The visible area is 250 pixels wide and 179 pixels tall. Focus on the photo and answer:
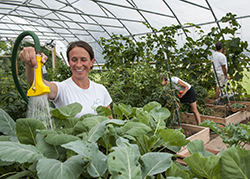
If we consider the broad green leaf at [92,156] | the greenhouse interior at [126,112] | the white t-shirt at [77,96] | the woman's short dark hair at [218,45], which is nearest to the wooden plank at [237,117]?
the greenhouse interior at [126,112]

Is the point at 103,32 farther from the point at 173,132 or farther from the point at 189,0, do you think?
the point at 173,132

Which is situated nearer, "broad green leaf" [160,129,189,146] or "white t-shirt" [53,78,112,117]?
"broad green leaf" [160,129,189,146]

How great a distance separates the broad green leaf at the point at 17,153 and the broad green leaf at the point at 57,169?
0.10 ft

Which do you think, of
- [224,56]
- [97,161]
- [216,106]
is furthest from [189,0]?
[97,161]

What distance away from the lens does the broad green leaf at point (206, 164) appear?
440 mm

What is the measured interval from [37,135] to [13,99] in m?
2.66

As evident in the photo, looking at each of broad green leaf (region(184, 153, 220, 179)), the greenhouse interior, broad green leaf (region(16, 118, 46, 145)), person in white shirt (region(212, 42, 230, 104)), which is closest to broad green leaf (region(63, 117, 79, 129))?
the greenhouse interior

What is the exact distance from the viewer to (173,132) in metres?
0.53

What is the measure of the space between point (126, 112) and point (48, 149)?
0.35 m

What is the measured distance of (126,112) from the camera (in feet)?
A: 2.52

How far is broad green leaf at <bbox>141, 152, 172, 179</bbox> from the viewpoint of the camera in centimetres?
Result: 43

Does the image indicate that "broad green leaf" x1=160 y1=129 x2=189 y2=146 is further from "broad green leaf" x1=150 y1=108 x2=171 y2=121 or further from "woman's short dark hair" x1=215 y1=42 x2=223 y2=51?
"woman's short dark hair" x1=215 y1=42 x2=223 y2=51

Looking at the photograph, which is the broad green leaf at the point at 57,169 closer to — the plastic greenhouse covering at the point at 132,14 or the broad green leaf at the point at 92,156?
the broad green leaf at the point at 92,156

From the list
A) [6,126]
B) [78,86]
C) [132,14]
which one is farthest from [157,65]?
[6,126]
